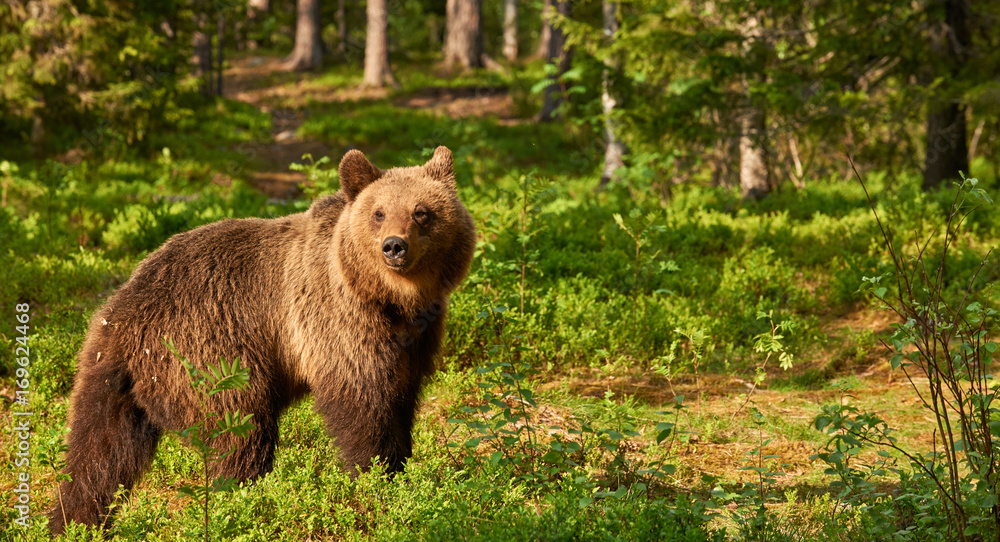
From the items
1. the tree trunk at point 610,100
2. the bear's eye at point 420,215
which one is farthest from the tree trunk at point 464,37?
the bear's eye at point 420,215

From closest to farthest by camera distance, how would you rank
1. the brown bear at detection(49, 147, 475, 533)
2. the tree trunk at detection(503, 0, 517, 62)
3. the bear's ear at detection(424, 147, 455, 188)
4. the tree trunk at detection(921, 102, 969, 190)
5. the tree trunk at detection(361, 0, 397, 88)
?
the brown bear at detection(49, 147, 475, 533) → the bear's ear at detection(424, 147, 455, 188) → the tree trunk at detection(921, 102, 969, 190) → the tree trunk at detection(361, 0, 397, 88) → the tree trunk at detection(503, 0, 517, 62)

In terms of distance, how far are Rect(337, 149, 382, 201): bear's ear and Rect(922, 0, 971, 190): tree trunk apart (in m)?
7.58

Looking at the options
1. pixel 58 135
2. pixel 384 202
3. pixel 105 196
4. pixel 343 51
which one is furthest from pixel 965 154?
pixel 343 51

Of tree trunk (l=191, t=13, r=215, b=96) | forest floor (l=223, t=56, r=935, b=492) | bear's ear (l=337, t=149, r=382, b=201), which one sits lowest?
forest floor (l=223, t=56, r=935, b=492)

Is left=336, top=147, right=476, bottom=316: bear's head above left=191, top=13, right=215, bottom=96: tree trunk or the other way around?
the other way around

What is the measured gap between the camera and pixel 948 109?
9609mm

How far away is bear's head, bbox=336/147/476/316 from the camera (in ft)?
12.7

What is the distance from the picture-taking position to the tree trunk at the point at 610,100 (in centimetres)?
994

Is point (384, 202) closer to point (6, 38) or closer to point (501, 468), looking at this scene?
point (501, 468)

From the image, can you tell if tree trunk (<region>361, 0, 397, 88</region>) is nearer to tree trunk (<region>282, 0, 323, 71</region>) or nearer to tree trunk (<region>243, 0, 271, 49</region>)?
tree trunk (<region>282, 0, 323, 71</region>)

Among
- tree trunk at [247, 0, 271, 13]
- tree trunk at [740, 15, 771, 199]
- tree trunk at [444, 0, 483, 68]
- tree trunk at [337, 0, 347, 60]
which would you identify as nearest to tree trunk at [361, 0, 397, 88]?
tree trunk at [444, 0, 483, 68]

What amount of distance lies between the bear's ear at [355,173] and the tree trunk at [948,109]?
758cm

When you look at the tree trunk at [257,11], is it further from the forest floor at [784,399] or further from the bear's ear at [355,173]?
the bear's ear at [355,173]

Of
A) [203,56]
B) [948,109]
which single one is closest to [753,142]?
[948,109]
